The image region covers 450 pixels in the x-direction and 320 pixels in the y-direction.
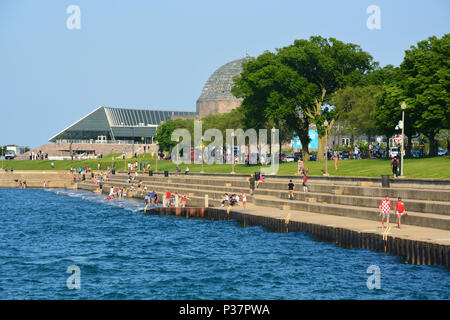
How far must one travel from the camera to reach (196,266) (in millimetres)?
32375

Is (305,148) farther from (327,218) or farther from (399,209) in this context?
(399,209)

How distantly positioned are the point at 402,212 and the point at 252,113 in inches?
2191

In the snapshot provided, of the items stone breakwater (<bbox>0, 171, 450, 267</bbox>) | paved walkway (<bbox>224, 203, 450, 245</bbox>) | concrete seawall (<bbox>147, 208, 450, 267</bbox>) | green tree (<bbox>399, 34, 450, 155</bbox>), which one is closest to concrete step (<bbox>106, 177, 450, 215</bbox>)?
stone breakwater (<bbox>0, 171, 450, 267</bbox>)

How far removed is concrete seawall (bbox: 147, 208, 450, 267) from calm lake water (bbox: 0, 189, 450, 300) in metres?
0.40

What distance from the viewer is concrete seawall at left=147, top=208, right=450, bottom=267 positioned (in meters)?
28.5

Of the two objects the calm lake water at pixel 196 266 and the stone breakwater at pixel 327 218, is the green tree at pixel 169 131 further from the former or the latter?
the calm lake water at pixel 196 266

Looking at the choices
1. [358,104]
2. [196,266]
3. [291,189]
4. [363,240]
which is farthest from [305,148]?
[196,266]

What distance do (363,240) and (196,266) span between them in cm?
Answer: 841

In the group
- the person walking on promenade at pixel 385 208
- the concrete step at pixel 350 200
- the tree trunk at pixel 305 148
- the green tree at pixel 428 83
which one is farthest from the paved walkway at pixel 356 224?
the tree trunk at pixel 305 148

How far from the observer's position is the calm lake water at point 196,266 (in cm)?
2652

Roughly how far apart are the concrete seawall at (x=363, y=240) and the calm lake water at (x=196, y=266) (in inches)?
15.9

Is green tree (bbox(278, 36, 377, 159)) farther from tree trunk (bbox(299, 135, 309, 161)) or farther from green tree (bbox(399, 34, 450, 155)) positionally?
green tree (bbox(399, 34, 450, 155))

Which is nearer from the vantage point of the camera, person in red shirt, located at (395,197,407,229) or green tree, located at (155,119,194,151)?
person in red shirt, located at (395,197,407,229)
